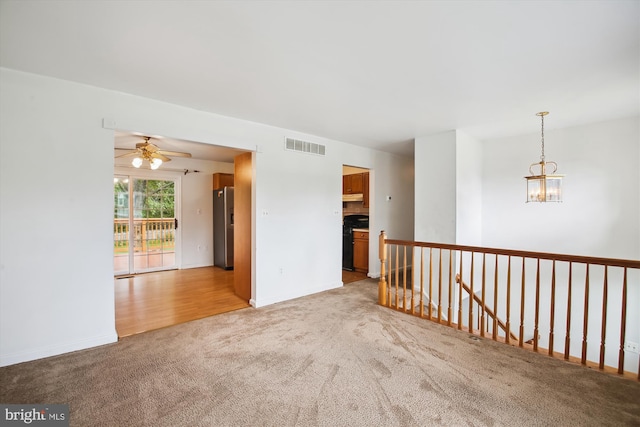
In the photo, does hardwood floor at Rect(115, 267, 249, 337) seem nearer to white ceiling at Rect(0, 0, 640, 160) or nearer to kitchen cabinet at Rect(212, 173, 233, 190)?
kitchen cabinet at Rect(212, 173, 233, 190)

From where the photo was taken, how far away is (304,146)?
432 centimetres

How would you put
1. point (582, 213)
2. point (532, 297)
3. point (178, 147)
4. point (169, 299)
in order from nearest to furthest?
point (582, 213) < point (169, 299) < point (532, 297) < point (178, 147)

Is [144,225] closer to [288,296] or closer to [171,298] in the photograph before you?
[171,298]

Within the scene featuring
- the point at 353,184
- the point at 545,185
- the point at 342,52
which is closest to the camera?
the point at 342,52

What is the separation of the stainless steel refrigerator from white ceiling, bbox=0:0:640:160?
308cm

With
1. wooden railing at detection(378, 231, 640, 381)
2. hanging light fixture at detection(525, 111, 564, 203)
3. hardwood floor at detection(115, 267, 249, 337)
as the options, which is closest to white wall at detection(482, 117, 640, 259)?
wooden railing at detection(378, 231, 640, 381)

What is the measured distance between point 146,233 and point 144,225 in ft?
0.57

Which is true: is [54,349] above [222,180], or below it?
below

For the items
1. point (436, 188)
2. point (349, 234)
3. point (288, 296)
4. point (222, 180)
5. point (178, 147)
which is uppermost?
point (178, 147)

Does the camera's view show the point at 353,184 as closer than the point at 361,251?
No

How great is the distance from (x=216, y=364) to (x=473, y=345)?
243 centimetres

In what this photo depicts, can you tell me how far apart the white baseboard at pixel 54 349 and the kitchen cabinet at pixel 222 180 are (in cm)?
407

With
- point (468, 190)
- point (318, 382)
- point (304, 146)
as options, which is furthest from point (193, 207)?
point (468, 190)

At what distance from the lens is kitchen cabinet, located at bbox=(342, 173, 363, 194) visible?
20.0ft
